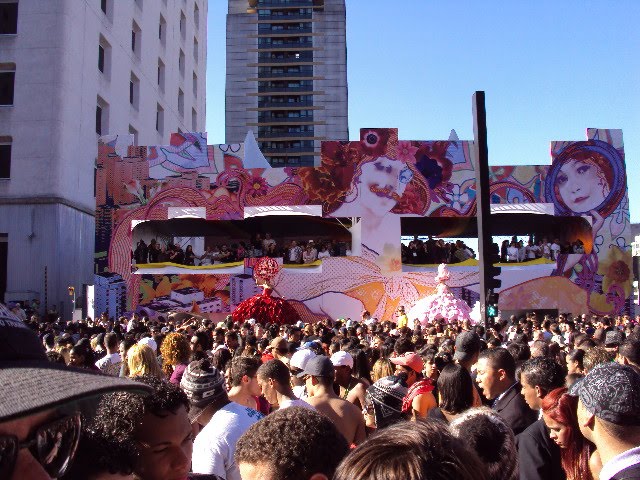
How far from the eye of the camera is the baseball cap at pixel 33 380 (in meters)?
1.15

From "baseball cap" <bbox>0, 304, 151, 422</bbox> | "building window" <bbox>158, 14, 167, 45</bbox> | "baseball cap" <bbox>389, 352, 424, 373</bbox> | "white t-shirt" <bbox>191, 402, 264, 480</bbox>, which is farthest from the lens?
"building window" <bbox>158, 14, 167, 45</bbox>

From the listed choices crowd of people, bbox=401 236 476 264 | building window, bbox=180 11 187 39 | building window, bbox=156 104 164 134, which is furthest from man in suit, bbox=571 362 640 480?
building window, bbox=180 11 187 39

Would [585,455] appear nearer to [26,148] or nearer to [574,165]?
[574,165]

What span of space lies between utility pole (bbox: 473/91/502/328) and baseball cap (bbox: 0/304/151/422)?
13.4 meters

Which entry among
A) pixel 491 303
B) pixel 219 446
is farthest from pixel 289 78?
pixel 219 446

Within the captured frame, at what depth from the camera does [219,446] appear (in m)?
3.91

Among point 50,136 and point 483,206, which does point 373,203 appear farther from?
point 50,136

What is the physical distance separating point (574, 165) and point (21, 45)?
78.6ft

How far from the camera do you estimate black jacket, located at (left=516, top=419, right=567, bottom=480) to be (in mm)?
3895

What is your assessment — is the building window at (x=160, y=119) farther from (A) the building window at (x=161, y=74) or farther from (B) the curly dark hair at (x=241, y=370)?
(B) the curly dark hair at (x=241, y=370)

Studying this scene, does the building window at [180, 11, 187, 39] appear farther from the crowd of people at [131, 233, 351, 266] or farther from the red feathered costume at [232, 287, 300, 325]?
the red feathered costume at [232, 287, 300, 325]

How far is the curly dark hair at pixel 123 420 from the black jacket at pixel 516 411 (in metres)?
3.09

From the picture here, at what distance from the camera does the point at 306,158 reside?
235ft

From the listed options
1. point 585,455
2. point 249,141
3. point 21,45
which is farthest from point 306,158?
point 585,455
